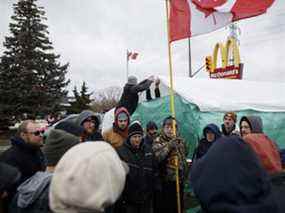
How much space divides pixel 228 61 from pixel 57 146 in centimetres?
2107

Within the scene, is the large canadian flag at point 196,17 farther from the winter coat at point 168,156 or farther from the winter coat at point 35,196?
the winter coat at point 35,196

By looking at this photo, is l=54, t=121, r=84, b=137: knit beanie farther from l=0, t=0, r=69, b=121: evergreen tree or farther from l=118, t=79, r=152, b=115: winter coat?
l=0, t=0, r=69, b=121: evergreen tree

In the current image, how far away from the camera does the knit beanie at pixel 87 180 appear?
5.03 ft

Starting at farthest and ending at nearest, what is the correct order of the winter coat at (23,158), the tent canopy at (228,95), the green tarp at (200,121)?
the tent canopy at (228,95), the green tarp at (200,121), the winter coat at (23,158)

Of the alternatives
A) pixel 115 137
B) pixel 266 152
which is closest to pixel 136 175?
pixel 115 137

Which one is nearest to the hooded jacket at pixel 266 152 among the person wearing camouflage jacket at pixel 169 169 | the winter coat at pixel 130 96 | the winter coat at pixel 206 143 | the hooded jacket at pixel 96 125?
the person wearing camouflage jacket at pixel 169 169

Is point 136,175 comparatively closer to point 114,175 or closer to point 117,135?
point 117,135

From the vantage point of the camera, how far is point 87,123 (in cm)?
478

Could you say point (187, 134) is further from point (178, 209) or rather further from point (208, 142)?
point (178, 209)

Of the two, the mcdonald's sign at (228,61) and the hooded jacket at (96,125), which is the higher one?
the mcdonald's sign at (228,61)

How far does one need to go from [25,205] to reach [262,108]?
7225mm

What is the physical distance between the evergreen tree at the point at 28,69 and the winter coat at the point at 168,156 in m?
23.7

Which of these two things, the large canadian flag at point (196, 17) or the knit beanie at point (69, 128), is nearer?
the knit beanie at point (69, 128)

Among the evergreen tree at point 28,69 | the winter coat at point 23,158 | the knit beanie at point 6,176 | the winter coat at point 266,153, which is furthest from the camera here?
the evergreen tree at point 28,69
